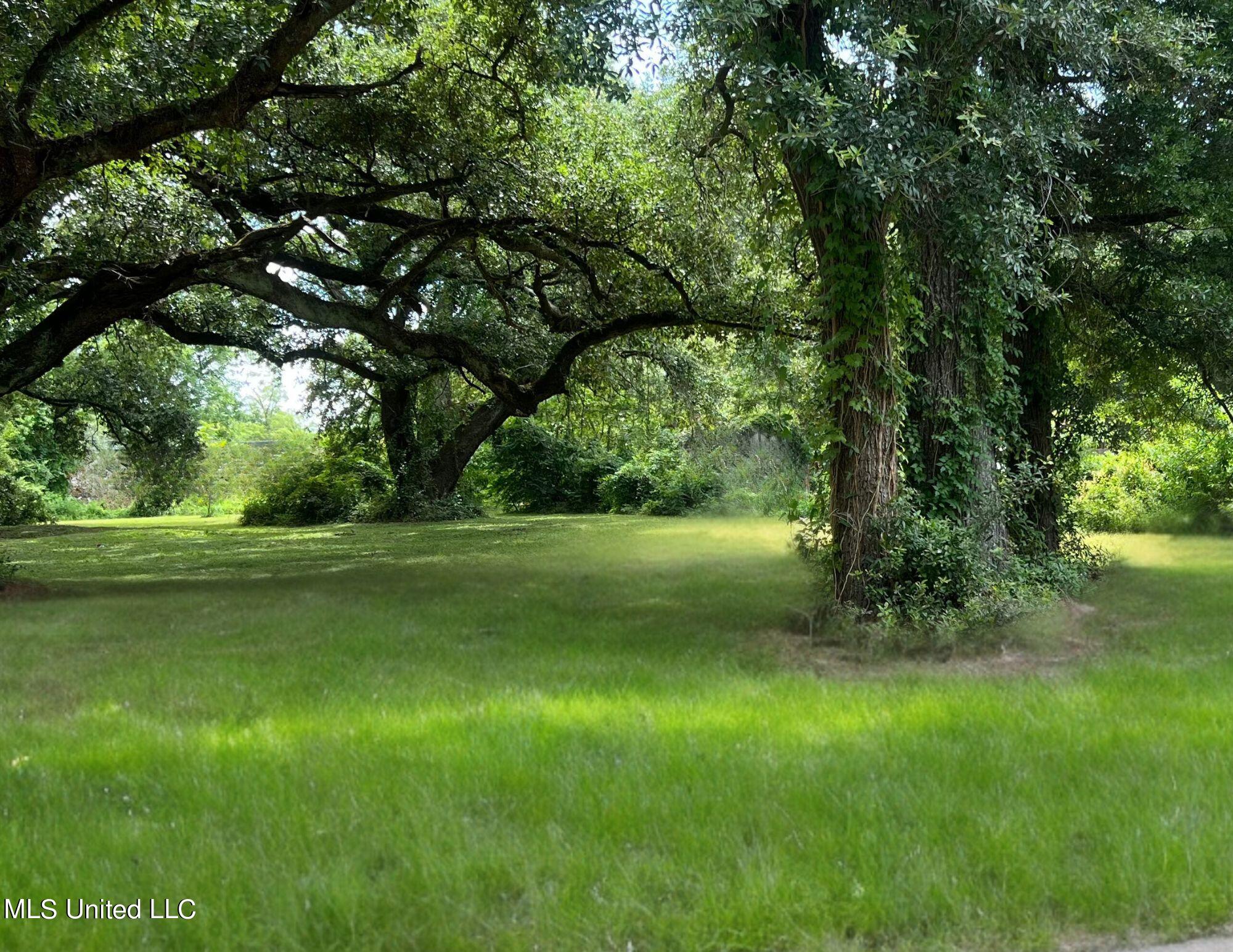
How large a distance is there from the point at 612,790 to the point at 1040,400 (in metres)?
9.47

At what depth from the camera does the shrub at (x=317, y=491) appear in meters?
29.2

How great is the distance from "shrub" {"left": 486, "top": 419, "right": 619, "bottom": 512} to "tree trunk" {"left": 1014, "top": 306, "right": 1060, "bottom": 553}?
2082cm

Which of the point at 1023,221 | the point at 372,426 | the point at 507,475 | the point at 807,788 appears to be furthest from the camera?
the point at 507,475

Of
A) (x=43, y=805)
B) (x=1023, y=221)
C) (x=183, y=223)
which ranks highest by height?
(x=183, y=223)

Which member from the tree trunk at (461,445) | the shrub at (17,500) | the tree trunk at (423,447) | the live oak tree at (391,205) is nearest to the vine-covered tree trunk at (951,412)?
the live oak tree at (391,205)

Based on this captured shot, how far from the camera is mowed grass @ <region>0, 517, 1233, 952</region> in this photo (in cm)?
307

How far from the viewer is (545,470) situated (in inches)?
1305

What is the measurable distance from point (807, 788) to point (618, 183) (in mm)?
10458

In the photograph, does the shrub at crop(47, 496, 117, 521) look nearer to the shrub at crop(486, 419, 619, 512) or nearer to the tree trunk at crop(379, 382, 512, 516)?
the tree trunk at crop(379, 382, 512, 516)

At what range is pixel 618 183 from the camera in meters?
12.9

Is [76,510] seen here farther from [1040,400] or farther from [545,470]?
[1040,400]

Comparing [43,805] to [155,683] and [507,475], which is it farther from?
[507,475]

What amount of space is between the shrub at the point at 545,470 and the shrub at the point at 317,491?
15.7 ft

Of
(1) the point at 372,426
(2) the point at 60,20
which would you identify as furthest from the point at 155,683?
(1) the point at 372,426
